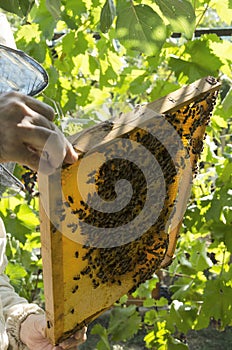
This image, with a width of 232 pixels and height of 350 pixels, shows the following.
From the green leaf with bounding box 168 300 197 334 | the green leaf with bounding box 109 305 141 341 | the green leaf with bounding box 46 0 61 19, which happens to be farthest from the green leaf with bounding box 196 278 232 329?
the green leaf with bounding box 46 0 61 19

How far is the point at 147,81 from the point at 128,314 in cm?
84

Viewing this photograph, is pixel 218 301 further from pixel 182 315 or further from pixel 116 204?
pixel 116 204

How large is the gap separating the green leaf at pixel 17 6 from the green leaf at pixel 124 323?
57.3 inches

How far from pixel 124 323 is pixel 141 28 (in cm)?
145

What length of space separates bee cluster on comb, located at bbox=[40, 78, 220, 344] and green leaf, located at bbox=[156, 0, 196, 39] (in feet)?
0.30

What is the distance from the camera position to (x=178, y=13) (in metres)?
0.89

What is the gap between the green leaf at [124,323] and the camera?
2.15 m

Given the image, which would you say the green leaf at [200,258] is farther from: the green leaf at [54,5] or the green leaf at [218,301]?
the green leaf at [54,5]

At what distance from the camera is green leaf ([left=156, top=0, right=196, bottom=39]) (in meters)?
0.88

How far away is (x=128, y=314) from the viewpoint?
7.15ft

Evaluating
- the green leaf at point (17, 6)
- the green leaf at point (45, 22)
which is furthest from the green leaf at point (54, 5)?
the green leaf at point (45, 22)

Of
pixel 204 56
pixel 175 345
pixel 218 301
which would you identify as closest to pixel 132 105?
pixel 204 56

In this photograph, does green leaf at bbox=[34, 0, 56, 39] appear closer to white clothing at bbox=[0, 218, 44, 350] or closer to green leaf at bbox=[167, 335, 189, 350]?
white clothing at bbox=[0, 218, 44, 350]

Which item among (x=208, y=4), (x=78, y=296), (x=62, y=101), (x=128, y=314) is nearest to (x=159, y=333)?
(x=128, y=314)
